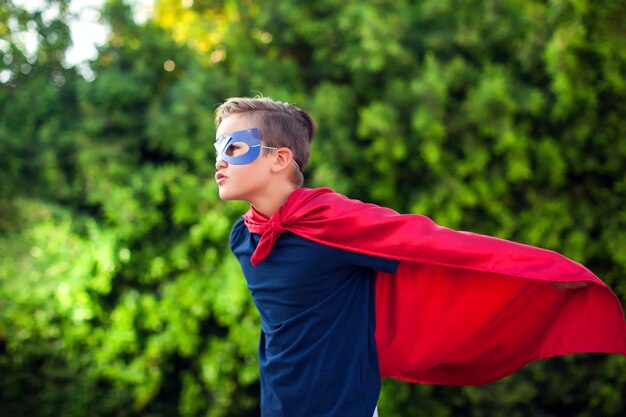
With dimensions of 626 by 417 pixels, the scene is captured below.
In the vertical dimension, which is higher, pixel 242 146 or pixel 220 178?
pixel 242 146

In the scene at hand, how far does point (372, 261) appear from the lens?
2.43 meters

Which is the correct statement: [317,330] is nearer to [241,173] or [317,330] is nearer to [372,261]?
[372,261]

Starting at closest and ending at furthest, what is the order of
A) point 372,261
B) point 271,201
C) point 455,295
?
point 372,261, point 271,201, point 455,295

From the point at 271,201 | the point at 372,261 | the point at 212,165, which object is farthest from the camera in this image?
the point at 212,165

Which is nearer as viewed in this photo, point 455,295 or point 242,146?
point 242,146

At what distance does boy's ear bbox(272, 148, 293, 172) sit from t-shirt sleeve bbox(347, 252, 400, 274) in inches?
17.3

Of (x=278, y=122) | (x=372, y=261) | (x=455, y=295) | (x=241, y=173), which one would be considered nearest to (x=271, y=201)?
(x=241, y=173)

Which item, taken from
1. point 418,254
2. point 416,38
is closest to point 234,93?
point 416,38

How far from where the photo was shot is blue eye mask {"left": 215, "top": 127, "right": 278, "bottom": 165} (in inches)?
97.0

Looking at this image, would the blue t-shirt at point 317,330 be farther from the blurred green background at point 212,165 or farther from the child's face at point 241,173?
the blurred green background at point 212,165

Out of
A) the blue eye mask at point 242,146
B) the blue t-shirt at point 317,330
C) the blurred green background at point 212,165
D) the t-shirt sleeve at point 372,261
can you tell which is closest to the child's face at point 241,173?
the blue eye mask at point 242,146

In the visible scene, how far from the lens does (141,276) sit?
488 cm

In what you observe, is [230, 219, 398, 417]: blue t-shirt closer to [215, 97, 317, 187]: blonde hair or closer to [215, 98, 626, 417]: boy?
[215, 98, 626, 417]: boy

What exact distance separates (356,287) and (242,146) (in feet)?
2.37
